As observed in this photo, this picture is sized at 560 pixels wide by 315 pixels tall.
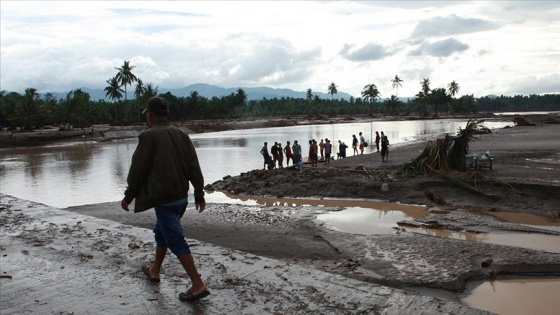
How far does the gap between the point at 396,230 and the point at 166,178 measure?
6.33 m

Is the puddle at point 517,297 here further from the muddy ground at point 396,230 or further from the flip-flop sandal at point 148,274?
the flip-flop sandal at point 148,274

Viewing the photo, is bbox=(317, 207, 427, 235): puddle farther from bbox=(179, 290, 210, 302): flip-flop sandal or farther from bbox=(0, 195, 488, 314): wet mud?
bbox=(179, 290, 210, 302): flip-flop sandal

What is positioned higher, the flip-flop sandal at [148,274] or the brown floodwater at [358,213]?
the flip-flop sandal at [148,274]

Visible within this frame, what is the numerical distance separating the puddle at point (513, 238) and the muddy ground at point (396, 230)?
24 cm

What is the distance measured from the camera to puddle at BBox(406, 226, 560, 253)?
8139 mm

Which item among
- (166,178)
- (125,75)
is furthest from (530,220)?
(125,75)

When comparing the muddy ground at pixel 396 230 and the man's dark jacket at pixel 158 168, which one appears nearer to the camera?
the man's dark jacket at pixel 158 168

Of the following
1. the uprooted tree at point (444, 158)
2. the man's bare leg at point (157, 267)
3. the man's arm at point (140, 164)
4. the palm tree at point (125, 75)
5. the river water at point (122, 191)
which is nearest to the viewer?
the man's arm at point (140, 164)

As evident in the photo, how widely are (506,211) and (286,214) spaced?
5123mm

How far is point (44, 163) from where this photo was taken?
103 feet

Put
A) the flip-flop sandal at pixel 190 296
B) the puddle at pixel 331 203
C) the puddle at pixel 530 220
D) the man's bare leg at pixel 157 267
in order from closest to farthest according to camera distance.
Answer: the flip-flop sandal at pixel 190 296, the man's bare leg at pixel 157 267, the puddle at pixel 530 220, the puddle at pixel 331 203

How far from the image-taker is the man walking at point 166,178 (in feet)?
13.4

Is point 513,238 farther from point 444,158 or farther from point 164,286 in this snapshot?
point 444,158

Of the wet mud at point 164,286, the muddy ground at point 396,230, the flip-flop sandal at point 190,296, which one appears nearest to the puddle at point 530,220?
the muddy ground at point 396,230
